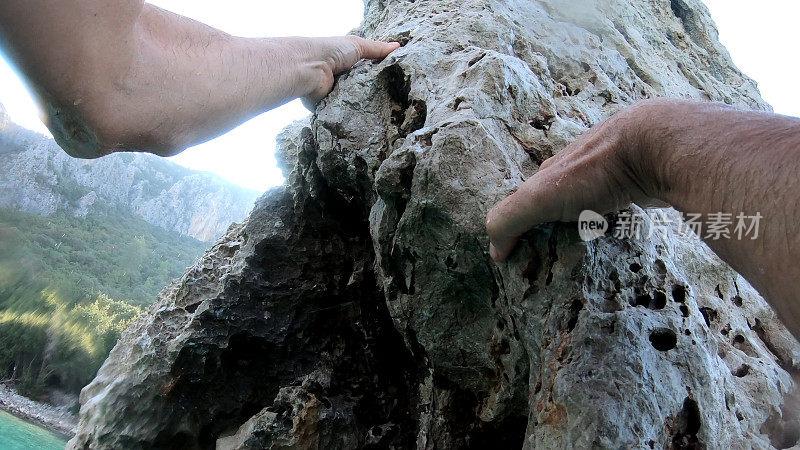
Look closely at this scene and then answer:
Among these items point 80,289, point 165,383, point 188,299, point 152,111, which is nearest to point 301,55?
point 152,111

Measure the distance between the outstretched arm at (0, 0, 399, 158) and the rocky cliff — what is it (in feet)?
39.9

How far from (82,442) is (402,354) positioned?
1755 mm

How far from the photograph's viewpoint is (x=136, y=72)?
1198 mm

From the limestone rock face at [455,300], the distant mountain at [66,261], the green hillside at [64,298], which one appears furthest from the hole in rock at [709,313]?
the green hillside at [64,298]

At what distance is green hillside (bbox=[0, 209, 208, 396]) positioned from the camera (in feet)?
41.4

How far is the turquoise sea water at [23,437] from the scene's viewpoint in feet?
38.1

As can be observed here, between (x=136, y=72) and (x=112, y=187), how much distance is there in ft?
89.9

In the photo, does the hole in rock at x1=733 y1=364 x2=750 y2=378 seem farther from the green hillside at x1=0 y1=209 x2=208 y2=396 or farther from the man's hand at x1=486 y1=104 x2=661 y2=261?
the green hillside at x1=0 y1=209 x2=208 y2=396

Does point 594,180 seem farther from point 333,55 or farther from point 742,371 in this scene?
point 333,55

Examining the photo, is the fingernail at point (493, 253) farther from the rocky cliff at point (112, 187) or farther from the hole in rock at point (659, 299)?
the rocky cliff at point (112, 187)

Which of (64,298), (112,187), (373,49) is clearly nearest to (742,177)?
(373,49)

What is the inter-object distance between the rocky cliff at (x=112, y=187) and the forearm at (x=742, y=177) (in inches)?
532

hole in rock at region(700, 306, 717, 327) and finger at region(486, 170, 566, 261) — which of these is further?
hole in rock at region(700, 306, 717, 327)

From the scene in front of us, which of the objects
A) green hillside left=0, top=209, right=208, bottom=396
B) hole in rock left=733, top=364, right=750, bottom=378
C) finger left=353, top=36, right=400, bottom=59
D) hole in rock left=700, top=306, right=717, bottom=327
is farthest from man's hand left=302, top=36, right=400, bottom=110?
green hillside left=0, top=209, right=208, bottom=396
